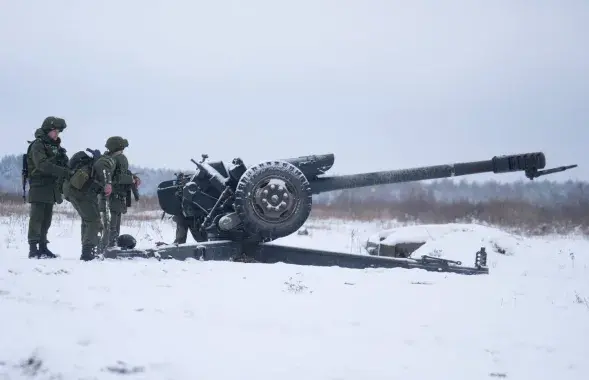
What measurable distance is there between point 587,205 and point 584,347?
113 feet

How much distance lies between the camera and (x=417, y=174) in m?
8.27

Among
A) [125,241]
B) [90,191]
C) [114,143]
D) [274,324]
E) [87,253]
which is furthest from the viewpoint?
[114,143]

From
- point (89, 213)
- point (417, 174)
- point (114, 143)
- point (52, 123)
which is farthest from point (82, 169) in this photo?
point (417, 174)

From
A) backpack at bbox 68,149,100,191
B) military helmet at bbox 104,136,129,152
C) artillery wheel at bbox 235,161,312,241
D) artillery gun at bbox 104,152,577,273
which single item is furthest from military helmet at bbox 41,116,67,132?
artillery wheel at bbox 235,161,312,241

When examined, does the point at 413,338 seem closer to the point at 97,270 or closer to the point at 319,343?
the point at 319,343

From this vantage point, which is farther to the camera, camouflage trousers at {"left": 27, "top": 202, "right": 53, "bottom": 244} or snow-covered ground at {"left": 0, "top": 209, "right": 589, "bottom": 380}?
camouflage trousers at {"left": 27, "top": 202, "right": 53, "bottom": 244}

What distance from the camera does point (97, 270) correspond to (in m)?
5.51

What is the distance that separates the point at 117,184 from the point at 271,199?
3.02 meters

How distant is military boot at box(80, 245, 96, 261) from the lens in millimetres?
6915

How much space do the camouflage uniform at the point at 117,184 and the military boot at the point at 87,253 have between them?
3.98ft

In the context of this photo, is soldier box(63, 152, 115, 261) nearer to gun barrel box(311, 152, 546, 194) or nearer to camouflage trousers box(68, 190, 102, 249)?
camouflage trousers box(68, 190, 102, 249)

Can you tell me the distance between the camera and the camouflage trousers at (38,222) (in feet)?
24.1

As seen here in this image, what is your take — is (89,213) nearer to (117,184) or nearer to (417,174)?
(117,184)

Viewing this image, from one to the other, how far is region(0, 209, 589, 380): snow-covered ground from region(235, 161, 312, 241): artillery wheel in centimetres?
121
